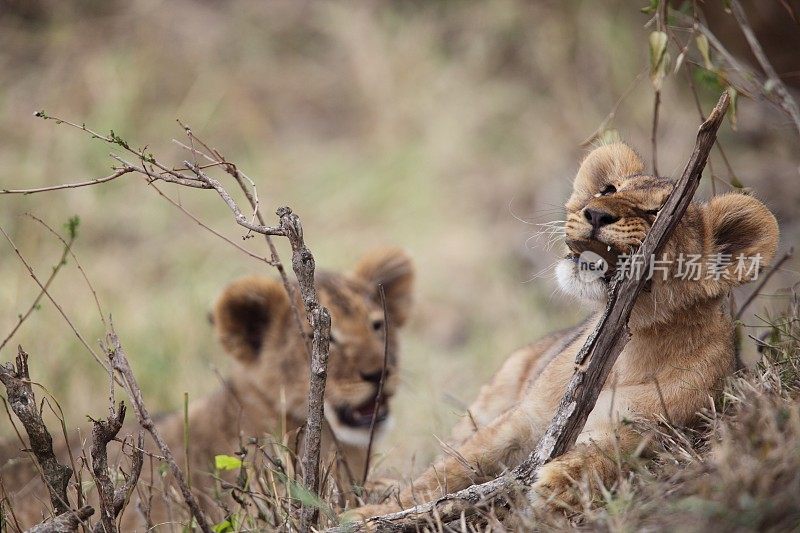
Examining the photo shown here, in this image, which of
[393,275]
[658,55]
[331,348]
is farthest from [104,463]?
[393,275]

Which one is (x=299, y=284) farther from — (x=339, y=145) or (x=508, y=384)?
(x=339, y=145)

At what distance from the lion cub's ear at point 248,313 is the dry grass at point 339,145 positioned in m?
1.57

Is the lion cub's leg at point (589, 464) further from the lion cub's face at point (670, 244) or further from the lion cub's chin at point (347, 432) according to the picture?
the lion cub's chin at point (347, 432)

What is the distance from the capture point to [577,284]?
3.59 meters

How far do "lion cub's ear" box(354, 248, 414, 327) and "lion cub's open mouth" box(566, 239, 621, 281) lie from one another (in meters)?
2.55

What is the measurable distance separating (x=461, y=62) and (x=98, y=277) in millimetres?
5533

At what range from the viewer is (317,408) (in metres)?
3.04

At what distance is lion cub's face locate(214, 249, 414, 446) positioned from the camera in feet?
17.0

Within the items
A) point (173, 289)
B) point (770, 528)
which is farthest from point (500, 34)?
point (770, 528)

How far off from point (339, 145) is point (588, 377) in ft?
30.1

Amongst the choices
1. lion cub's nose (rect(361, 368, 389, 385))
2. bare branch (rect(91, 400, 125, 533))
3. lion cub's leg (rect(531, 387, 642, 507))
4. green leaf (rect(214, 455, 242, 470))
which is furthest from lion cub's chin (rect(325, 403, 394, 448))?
bare branch (rect(91, 400, 125, 533))

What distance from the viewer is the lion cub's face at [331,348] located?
5191 millimetres

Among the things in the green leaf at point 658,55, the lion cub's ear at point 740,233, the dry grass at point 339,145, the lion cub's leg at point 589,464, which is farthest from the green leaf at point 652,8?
the dry grass at point 339,145

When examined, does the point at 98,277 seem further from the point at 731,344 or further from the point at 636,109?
the point at 731,344
